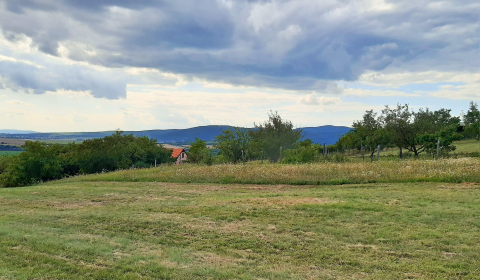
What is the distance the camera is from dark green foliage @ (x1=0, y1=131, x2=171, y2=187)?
92.4 ft

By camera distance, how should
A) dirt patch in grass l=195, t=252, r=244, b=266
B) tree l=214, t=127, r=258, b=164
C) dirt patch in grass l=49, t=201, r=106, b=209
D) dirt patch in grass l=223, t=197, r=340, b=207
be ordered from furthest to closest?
tree l=214, t=127, r=258, b=164 < dirt patch in grass l=49, t=201, r=106, b=209 < dirt patch in grass l=223, t=197, r=340, b=207 < dirt patch in grass l=195, t=252, r=244, b=266

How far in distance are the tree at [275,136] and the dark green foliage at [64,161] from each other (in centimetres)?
1363

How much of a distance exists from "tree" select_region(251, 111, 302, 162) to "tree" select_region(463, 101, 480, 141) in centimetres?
3954

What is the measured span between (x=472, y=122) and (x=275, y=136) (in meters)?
62.0

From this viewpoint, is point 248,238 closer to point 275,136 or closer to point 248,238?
point 248,238

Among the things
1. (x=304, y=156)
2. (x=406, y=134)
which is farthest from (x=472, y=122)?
(x=304, y=156)

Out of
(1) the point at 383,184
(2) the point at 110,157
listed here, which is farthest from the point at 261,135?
(1) the point at 383,184

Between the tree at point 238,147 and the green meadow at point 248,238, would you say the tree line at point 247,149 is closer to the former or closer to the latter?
the tree at point 238,147

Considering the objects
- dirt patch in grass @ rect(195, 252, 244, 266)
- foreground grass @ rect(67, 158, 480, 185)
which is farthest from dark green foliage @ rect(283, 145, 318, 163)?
dirt patch in grass @ rect(195, 252, 244, 266)

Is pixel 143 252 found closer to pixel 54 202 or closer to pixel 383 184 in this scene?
pixel 54 202

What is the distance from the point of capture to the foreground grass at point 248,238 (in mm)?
4949

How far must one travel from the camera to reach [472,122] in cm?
7506

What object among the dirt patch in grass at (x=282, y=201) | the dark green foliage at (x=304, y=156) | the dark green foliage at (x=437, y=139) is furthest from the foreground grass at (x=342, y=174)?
the dark green foliage at (x=437, y=139)

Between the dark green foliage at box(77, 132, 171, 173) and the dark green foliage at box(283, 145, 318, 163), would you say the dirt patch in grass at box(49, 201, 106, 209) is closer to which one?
the dark green foliage at box(283, 145, 318, 163)
